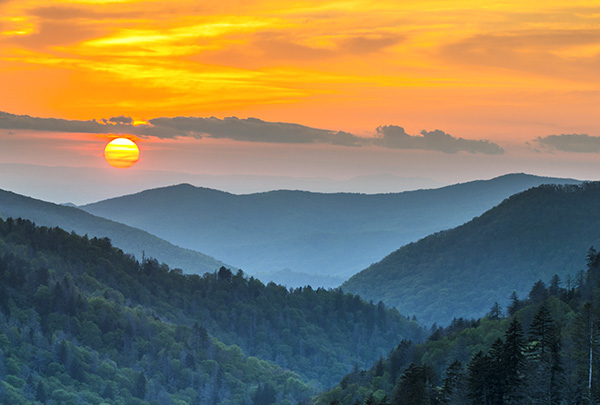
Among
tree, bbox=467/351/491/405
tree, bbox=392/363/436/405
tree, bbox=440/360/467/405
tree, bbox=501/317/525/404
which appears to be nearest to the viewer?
tree, bbox=501/317/525/404

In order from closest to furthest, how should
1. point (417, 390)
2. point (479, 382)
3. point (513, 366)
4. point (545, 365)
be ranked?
point (545, 365) < point (479, 382) < point (513, 366) < point (417, 390)

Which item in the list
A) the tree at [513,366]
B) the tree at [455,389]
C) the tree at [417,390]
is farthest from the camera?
the tree at [417,390]

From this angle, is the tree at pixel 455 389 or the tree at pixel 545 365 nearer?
the tree at pixel 545 365

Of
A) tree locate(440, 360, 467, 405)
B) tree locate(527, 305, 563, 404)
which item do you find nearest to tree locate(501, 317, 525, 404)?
tree locate(527, 305, 563, 404)

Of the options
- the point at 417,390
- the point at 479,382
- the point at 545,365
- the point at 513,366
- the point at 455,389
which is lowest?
the point at 417,390

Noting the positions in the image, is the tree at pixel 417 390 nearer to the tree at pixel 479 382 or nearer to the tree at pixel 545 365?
the tree at pixel 479 382

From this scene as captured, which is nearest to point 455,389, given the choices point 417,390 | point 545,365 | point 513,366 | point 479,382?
point 479,382

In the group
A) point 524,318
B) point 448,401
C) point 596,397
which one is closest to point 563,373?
point 596,397

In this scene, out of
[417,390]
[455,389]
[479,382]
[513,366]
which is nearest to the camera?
[479,382]

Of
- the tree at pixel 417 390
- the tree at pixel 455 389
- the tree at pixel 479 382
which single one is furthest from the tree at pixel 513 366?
the tree at pixel 417 390

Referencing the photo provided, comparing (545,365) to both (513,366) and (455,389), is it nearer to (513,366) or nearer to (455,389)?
(513,366)

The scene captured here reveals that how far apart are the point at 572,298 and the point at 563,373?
8399 centimetres

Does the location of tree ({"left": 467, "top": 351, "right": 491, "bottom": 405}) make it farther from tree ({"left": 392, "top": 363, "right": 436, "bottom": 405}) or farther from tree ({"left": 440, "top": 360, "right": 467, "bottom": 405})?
tree ({"left": 392, "top": 363, "right": 436, "bottom": 405})

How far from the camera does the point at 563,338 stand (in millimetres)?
107188
